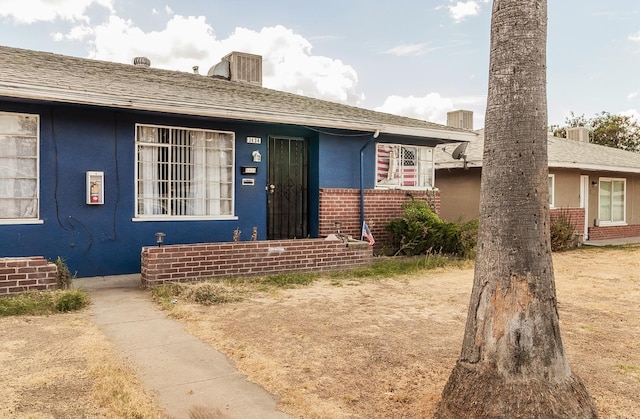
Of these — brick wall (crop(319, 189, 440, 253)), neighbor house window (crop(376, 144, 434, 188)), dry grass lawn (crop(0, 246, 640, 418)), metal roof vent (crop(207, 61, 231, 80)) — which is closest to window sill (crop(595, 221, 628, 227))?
neighbor house window (crop(376, 144, 434, 188))

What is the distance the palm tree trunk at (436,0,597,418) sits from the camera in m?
3.08

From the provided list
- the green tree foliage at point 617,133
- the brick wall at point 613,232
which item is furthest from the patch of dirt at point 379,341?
the green tree foliage at point 617,133

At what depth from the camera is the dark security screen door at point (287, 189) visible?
1049 centimetres

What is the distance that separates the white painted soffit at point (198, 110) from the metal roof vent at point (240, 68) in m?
4.07

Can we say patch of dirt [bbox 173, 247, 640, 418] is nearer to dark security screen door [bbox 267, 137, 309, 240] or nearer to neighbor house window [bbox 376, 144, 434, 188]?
dark security screen door [bbox 267, 137, 309, 240]

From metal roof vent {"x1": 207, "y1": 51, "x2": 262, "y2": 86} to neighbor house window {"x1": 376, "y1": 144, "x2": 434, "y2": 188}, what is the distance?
414cm

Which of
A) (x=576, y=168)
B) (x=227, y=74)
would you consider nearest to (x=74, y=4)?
(x=227, y=74)

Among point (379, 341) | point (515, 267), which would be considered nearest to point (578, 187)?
point (379, 341)

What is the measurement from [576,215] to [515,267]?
1491cm

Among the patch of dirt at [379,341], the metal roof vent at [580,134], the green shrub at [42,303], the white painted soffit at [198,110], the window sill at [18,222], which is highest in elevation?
the metal roof vent at [580,134]

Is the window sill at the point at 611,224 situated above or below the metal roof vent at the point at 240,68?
below

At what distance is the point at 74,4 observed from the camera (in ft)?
42.5

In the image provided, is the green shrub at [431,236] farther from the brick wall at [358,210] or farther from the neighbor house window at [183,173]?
the neighbor house window at [183,173]

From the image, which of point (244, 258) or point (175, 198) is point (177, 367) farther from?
point (175, 198)
